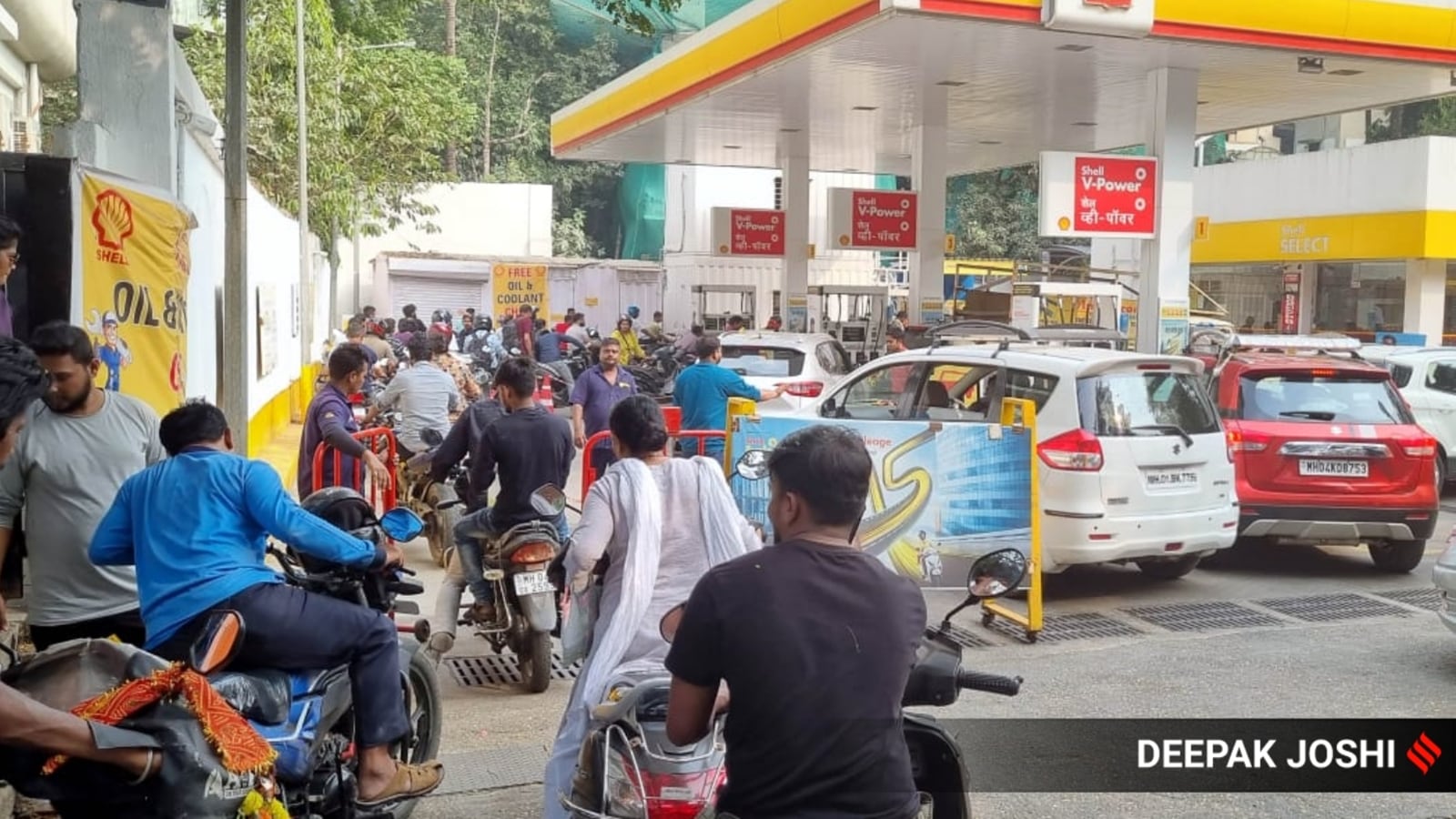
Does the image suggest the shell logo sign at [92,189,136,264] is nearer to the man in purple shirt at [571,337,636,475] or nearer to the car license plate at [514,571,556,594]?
the car license plate at [514,571,556,594]

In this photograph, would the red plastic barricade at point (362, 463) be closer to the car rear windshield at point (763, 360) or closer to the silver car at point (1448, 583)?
the car rear windshield at point (763, 360)

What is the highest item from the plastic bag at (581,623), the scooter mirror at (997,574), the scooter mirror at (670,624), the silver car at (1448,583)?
the scooter mirror at (997,574)

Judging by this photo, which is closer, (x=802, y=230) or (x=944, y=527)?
(x=944, y=527)

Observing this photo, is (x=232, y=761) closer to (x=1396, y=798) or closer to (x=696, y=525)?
(x=696, y=525)

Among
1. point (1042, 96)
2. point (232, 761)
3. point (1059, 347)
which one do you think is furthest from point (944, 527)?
point (1042, 96)

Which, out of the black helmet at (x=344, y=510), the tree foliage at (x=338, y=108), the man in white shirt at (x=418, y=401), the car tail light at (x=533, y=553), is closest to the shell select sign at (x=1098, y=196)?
the man in white shirt at (x=418, y=401)

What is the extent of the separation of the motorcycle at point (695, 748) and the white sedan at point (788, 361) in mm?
10792

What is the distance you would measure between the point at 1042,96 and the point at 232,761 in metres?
17.1

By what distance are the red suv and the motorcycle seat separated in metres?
7.59

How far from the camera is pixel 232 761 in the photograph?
10.6ft

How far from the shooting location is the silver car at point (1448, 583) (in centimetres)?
700

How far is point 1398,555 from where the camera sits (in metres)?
10.2

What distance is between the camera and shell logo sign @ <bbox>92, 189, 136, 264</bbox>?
276 inches

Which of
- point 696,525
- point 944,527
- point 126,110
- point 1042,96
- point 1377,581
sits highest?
point 1042,96
